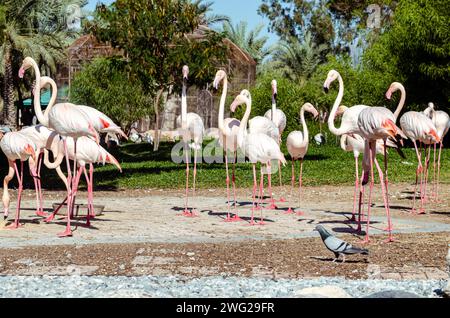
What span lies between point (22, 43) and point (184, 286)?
2308cm

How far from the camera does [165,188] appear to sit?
15.6 metres

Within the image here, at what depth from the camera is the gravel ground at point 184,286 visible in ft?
17.7

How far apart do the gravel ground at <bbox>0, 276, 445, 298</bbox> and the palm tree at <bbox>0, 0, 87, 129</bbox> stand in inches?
825

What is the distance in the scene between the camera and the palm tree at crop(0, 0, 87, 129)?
27219mm

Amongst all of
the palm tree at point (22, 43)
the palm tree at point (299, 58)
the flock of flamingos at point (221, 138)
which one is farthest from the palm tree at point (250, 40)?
the flock of flamingos at point (221, 138)

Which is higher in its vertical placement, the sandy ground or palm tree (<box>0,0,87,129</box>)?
palm tree (<box>0,0,87,129</box>)

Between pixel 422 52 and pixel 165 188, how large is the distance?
13184 millimetres

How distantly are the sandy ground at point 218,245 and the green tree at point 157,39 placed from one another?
32.3 feet

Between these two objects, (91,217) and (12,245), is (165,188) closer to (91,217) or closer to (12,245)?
(91,217)

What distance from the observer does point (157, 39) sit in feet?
71.3

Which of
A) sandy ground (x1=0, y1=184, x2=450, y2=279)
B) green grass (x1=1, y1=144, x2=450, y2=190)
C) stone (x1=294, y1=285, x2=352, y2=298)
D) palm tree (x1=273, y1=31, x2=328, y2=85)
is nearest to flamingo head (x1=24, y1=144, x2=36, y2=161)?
sandy ground (x1=0, y1=184, x2=450, y2=279)

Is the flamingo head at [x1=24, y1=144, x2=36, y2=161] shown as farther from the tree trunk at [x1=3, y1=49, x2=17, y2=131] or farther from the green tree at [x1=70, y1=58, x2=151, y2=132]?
the green tree at [x1=70, y1=58, x2=151, y2=132]

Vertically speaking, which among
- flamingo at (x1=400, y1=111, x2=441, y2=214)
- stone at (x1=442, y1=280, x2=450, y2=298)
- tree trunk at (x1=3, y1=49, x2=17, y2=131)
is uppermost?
tree trunk at (x1=3, y1=49, x2=17, y2=131)
